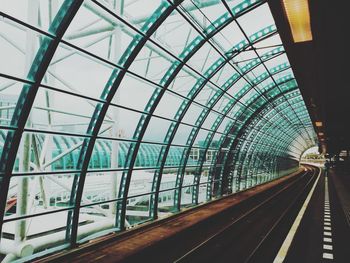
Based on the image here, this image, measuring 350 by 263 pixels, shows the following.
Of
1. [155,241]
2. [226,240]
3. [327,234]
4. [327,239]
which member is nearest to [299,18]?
[155,241]

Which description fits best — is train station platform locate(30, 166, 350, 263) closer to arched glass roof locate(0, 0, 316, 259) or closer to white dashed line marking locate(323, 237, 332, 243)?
white dashed line marking locate(323, 237, 332, 243)

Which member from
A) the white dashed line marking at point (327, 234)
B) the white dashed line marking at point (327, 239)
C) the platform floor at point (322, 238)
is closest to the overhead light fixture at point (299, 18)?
the platform floor at point (322, 238)

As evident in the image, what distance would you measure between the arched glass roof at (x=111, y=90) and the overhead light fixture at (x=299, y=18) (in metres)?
3.67

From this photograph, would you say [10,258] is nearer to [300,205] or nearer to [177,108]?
[177,108]

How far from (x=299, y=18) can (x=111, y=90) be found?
6104mm

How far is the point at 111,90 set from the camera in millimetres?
10008

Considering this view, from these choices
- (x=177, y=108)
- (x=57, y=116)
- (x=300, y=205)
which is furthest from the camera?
(x=300, y=205)

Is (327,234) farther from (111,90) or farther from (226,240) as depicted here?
(111,90)

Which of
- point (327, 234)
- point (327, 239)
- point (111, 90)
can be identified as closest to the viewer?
point (111, 90)

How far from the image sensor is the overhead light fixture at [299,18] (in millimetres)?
5969

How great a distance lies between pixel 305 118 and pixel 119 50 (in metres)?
32.5

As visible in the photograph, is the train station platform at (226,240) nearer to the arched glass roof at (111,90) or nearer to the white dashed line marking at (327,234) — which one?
the white dashed line marking at (327,234)

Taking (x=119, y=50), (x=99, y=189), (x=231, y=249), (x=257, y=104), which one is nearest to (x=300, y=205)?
(x=257, y=104)

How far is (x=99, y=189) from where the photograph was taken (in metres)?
19.6
